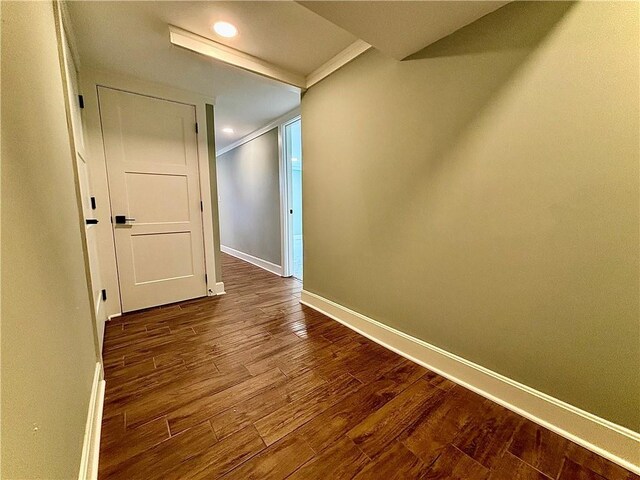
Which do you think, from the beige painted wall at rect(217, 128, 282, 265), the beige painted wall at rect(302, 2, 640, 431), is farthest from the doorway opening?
the beige painted wall at rect(302, 2, 640, 431)

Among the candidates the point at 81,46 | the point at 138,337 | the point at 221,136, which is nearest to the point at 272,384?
the point at 138,337

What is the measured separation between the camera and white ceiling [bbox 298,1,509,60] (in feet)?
4.09

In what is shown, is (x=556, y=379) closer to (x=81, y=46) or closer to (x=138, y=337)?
(x=138, y=337)

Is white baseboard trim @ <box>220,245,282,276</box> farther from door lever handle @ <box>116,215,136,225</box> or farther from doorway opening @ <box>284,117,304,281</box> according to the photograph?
door lever handle @ <box>116,215,136,225</box>

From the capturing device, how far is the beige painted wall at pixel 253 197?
4012 mm

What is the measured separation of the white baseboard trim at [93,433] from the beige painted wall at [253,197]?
8.96 feet

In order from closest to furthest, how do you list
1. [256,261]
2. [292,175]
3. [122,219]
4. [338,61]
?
1. [338,61]
2. [122,219]
3. [292,175]
4. [256,261]

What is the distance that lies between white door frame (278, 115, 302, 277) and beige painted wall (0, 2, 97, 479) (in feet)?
8.57

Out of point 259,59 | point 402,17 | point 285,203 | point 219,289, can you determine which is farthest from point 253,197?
point 402,17

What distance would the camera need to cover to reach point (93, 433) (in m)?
1.17

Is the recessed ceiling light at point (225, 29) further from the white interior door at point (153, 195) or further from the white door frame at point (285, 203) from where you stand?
the white door frame at point (285, 203)

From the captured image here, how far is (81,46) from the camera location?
1.98 metres

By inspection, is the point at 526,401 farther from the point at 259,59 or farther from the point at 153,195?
the point at 153,195

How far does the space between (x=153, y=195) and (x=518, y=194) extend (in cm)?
306
